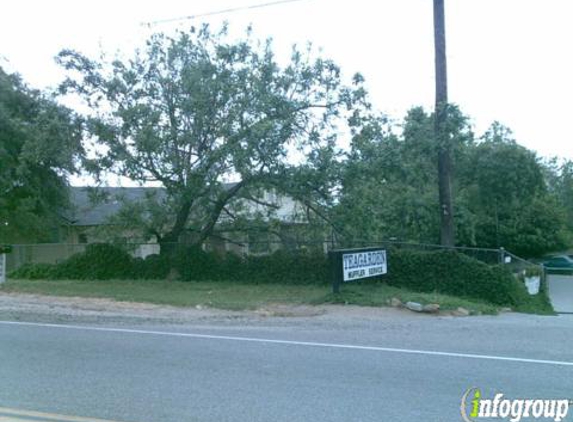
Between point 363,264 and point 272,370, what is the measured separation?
30.5 ft

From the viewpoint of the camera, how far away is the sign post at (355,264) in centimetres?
1655

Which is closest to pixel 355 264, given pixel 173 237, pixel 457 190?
pixel 173 237

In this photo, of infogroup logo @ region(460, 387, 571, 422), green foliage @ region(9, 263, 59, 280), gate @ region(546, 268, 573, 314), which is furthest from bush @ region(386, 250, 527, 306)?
green foliage @ region(9, 263, 59, 280)

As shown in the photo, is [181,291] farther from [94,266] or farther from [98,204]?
[98,204]

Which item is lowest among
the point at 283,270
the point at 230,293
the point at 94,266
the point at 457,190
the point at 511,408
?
the point at 511,408

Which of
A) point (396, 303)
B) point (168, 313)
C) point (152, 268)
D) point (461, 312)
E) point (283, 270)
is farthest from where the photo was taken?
point (152, 268)

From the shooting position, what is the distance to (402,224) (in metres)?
28.2

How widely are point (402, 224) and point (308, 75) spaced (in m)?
11.5

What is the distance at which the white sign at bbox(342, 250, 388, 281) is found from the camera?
16641 mm

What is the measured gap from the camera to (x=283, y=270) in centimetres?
1967

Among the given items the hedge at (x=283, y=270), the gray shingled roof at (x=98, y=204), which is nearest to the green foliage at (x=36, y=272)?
the hedge at (x=283, y=270)

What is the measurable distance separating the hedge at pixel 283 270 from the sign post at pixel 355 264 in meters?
0.75

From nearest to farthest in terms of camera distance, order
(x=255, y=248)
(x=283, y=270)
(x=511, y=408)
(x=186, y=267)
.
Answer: (x=511, y=408), (x=283, y=270), (x=186, y=267), (x=255, y=248)

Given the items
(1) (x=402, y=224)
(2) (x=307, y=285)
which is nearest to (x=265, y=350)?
(2) (x=307, y=285)
